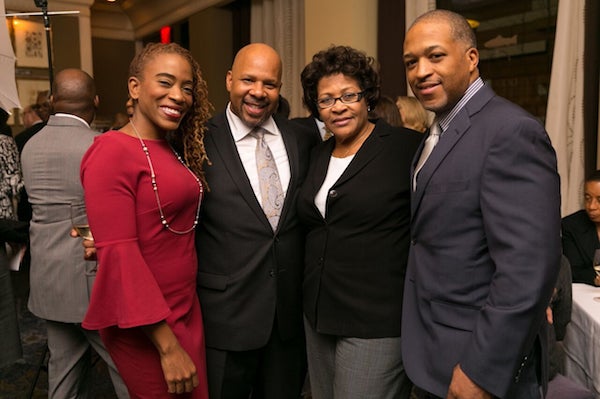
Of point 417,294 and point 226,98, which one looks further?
point 226,98

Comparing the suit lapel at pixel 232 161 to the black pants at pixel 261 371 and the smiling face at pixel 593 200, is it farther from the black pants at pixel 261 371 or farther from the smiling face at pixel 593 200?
the smiling face at pixel 593 200

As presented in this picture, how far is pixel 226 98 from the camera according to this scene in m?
7.02

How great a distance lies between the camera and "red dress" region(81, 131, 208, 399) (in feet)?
4.04

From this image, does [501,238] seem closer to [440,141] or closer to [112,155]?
[440,141]

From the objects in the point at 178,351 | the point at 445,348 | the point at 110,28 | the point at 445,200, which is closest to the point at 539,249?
the point at 445,200

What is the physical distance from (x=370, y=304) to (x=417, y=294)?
20cm

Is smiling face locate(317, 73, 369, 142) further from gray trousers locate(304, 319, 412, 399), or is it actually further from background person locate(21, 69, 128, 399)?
background person locate(21, 69, 128, 399)

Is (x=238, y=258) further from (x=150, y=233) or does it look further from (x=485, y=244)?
(x=485, y=244)

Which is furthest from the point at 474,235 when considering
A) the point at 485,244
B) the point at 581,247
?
the point at 581,247

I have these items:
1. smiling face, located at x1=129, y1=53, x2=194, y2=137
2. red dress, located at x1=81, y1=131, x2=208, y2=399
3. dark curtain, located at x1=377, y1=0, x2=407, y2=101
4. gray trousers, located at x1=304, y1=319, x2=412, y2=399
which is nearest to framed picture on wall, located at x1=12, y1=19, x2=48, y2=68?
dark curtain, located at x1=377, y1=0, x2=407, y2=101

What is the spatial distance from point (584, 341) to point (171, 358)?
1.64 metres

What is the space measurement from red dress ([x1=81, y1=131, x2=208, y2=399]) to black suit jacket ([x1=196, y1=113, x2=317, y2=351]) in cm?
18

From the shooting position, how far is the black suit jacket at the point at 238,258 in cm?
163

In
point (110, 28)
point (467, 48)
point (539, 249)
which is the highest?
point (110, 28)
